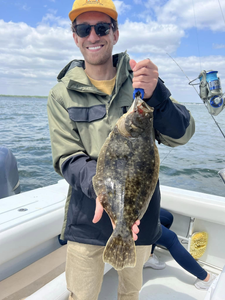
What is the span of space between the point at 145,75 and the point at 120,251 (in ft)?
3.90

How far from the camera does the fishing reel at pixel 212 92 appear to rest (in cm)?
400

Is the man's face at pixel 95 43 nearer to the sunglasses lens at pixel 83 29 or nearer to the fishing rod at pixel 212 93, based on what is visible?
the sunglasses lens at pixel 83 29

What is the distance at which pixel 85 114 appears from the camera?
209 centimetres

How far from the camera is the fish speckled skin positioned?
1645 millimetres

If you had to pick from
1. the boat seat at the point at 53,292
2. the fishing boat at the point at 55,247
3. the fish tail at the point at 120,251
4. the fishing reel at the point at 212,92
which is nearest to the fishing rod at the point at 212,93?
the fishing reel at the point at 212,92

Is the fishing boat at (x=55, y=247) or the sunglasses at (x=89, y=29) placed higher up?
the sunglasses at (x=89, y=29)

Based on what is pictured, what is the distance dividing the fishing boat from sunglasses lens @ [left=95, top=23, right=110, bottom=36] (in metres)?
2.30

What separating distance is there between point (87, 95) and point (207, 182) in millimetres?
9552

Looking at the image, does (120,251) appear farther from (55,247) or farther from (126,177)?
(55,247)

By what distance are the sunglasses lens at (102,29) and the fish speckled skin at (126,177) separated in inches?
36.0

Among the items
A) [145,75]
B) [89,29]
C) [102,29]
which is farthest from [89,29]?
[145,75]

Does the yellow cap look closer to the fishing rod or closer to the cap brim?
the cap brim

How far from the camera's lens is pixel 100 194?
166 centimetres

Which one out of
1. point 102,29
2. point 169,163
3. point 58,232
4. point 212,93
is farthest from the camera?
point 169,163
